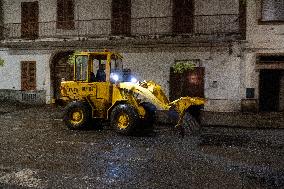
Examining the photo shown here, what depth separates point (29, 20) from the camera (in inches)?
894

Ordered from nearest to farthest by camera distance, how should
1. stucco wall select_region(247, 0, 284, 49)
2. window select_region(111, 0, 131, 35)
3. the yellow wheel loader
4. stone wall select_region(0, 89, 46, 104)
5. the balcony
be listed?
the yellow wheel loader < stucco wall select_region(247, 0, 284, 49) < the balcony < window select_region(111, 0, 131, 35) < stone wall select_region(0, 89, 46, 104)

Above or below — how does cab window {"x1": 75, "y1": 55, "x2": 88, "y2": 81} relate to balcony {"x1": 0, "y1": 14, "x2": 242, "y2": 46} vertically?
below

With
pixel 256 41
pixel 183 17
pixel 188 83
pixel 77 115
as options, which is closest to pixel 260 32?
pixel 256 41

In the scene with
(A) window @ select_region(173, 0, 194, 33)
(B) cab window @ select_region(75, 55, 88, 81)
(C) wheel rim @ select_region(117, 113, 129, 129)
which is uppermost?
(A) window @ select_region(173, 0, 194, 33)

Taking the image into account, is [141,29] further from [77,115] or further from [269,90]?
[77,115]

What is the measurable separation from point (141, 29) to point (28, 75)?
8.20 metres

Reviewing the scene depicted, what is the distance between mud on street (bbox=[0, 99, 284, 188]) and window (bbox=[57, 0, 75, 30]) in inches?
408

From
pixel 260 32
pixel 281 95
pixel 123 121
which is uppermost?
pixel 260 32

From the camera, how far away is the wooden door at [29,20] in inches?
889

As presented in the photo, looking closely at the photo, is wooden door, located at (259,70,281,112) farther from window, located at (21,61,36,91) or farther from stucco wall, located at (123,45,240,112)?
window, located at (21,61,36,91)

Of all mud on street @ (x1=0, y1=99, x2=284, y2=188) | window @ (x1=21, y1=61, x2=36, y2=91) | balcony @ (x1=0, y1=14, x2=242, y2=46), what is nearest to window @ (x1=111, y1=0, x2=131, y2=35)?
balcony @ (x1=0, y1=14, x2=242, y2=46)

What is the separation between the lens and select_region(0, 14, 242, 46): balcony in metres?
19.1

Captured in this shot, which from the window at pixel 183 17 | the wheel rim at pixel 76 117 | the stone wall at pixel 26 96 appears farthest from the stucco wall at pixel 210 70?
the wheel rim at pixel 76 117

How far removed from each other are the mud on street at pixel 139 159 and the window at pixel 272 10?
8.27 metres
